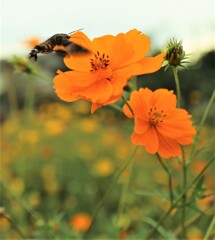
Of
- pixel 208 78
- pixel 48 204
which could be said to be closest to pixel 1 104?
pixel 208 78

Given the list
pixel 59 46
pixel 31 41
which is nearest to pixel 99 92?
pixel 59 46

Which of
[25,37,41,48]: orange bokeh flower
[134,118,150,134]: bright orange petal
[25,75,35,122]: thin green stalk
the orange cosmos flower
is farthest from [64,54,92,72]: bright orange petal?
[25,75,35,122]: thin green stalk

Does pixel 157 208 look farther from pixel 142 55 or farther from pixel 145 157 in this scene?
pixel 142 55

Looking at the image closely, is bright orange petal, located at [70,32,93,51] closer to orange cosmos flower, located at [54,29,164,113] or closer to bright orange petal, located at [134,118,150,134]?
orange cosmos flower, located at [54,29,164,113]

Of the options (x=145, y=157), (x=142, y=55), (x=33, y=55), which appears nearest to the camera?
(x=142, y=55)

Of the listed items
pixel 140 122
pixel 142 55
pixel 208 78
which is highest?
pixel 142 55

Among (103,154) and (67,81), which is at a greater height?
(67,81)

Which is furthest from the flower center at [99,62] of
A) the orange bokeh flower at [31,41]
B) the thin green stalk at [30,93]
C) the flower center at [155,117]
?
the thin green stalk at [30,93]
